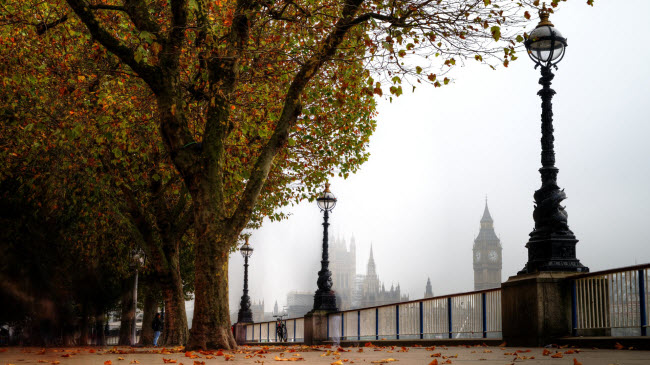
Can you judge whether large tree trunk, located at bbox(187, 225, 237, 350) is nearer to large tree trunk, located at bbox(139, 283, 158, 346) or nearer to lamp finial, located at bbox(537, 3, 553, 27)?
lamp finial, located at bbox(537, 3, 553, 27)

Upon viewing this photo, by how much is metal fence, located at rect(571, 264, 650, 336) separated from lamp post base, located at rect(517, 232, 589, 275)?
1.26ft

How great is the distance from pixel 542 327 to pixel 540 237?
1.60 metres

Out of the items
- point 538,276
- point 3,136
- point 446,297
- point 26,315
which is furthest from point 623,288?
point 26,315

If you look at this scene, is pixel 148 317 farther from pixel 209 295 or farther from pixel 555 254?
pixel 555 254

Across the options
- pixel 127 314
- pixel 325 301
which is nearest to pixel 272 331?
pixel 325 301

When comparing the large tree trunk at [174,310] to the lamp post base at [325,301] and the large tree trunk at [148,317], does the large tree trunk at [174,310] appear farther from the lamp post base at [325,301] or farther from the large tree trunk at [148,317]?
the large tree trunk at [148,317]

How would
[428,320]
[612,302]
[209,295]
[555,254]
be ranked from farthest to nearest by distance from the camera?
[428,320] → [209,295] → [555,254] → [612,302]

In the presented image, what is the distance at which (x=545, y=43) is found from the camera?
1195cm

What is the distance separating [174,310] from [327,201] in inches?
269

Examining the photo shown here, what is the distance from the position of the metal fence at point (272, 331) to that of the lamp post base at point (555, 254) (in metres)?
17.4

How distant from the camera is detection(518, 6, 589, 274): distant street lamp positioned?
1155 cm

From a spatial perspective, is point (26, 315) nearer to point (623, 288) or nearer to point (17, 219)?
point (17, 219)

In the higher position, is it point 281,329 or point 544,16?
point 544,16

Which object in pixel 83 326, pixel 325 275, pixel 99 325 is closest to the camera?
pixel 325 275
